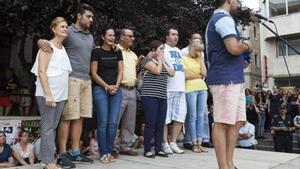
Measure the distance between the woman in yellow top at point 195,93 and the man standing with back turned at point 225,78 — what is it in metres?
2.13

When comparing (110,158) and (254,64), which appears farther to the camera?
(254,64)

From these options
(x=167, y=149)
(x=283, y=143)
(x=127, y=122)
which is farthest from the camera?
(x=283, y=143)

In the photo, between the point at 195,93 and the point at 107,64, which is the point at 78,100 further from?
the point at 195,93

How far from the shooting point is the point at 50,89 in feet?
13.9

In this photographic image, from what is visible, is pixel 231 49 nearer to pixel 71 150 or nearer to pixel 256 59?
pixel 71 150

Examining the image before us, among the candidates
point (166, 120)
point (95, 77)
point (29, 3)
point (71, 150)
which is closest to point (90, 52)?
point (95, 77)

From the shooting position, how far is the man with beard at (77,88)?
4609 mm

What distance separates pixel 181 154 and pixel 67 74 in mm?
2215

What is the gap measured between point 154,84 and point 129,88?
0.35 meters

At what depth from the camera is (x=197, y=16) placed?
33.2 ft

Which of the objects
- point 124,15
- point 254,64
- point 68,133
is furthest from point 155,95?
point 254,64

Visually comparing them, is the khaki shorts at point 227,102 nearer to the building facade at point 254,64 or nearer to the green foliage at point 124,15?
the green foliage at point 124,15

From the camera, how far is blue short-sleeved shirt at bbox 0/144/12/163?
19.9 ft

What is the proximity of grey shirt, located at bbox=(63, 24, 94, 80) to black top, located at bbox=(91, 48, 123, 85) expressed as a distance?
0.50ft
